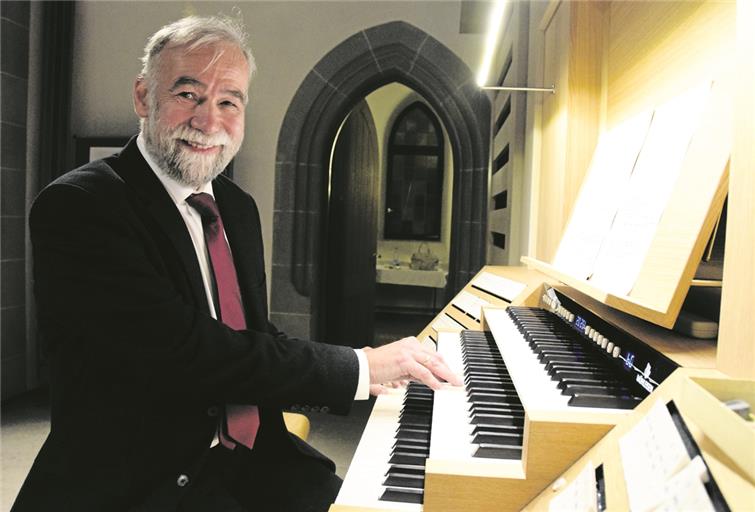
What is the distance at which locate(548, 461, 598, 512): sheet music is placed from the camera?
2.83ft

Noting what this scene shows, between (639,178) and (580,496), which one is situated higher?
(639,178)

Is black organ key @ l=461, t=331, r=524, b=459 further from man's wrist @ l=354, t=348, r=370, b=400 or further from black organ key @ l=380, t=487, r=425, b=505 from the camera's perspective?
man's wrist @ l=354, t=348, r=370, b=400

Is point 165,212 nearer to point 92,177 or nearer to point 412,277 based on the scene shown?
point 92,177

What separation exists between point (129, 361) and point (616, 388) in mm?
1000

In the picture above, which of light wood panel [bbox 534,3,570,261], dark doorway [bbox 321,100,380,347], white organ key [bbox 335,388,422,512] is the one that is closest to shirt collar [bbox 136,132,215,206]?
white organ key [bbox 335,388,422,512]

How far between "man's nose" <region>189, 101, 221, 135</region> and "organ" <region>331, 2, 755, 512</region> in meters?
0.84

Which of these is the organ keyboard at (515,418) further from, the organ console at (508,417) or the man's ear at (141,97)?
the man's ear at (141,97)

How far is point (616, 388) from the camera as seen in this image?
1169mm

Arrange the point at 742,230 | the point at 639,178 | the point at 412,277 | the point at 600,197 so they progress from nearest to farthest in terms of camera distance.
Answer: the point at 742,230 → the point at 639,178 → the point at 600,197 → the point at 412,277

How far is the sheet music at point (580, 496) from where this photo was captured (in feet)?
2.83

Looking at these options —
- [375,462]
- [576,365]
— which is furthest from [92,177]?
[576,365]

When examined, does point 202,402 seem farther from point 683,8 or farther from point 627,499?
point 683,8

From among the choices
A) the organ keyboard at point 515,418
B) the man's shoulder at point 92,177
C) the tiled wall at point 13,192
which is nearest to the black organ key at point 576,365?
the organ keyboard at point 515,418

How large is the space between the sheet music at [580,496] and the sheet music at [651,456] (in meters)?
0.06
